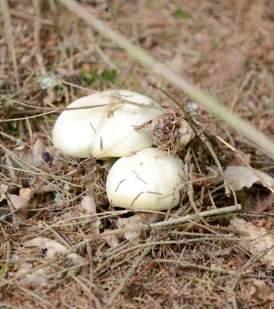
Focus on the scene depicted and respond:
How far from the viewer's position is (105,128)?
212 centimetres

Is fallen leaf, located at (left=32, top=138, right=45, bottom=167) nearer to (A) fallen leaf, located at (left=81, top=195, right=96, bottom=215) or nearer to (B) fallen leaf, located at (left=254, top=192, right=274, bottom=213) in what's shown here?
(A) fallen leaf, located at (left=81, top=195, right=96, bottom=215)

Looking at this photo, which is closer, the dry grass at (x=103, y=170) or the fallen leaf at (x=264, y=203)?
the dry grass at (x=103, y=170)

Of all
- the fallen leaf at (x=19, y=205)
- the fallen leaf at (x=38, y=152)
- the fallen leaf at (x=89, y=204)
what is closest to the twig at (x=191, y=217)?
the fallen leaf at (x=89, y=204)

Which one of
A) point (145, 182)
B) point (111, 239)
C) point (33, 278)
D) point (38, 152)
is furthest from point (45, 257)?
point (38, 152)

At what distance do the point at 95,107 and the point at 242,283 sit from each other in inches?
31.5

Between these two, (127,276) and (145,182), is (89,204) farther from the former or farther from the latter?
(127,276)

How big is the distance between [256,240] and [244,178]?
0.28 meters

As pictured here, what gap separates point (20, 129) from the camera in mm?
2504

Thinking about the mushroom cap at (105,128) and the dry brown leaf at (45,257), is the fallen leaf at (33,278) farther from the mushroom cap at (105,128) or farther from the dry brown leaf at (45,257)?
the mushroom cap at (105,128)

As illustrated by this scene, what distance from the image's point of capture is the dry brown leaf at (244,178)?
225cm

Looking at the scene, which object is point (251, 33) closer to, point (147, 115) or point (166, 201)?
point (147, 115)

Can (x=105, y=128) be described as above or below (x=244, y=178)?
above

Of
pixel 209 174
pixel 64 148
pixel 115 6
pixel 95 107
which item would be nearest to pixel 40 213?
pixel 64 148

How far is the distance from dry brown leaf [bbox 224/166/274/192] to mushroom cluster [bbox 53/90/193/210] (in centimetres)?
24
